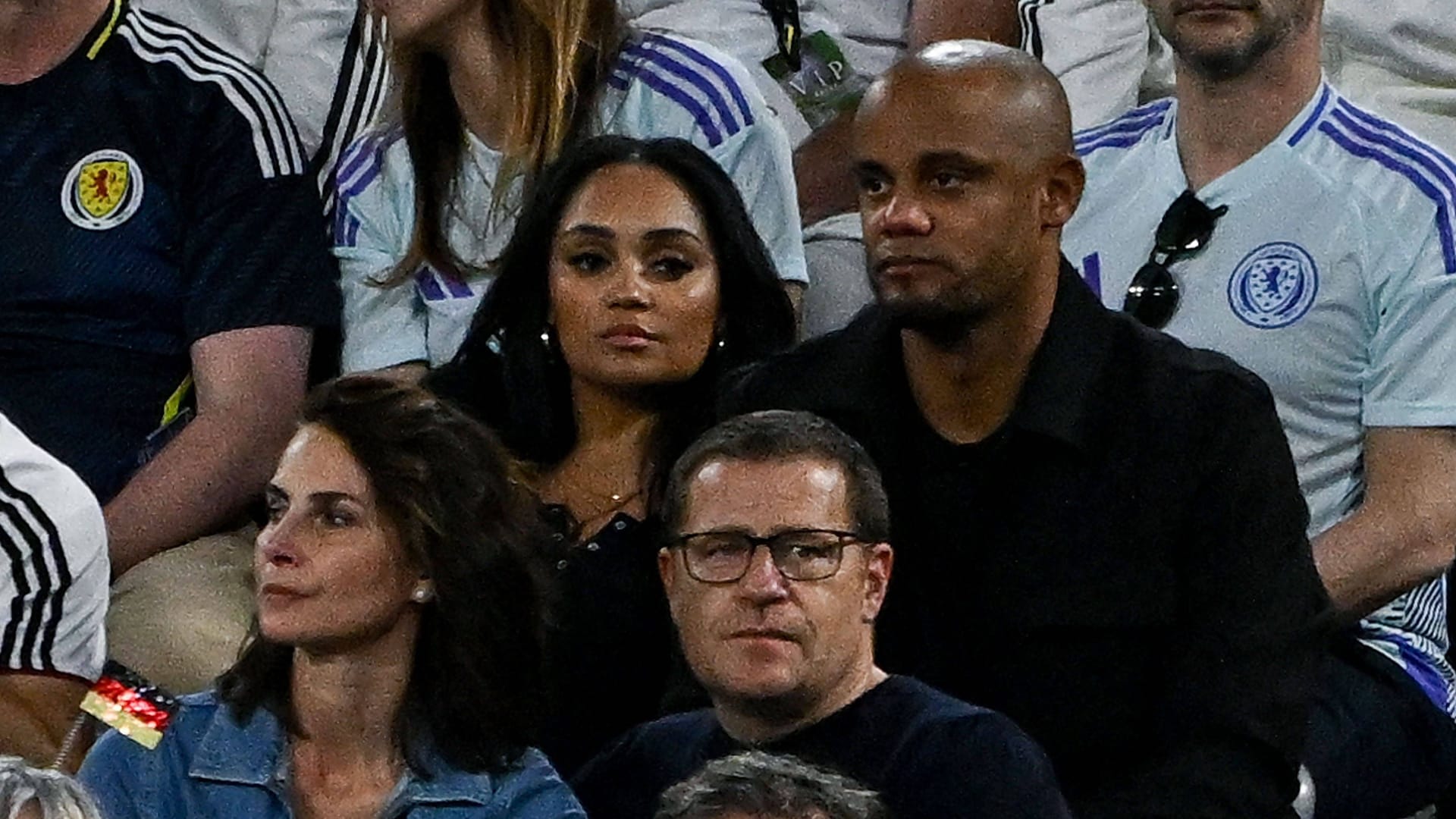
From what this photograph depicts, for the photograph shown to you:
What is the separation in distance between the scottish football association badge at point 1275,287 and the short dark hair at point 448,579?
3.35 ft

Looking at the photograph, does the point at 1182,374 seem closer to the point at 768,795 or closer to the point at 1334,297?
the point at 1334,297

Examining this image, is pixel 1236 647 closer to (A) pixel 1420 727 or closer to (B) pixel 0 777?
(A) pixel 1420 727

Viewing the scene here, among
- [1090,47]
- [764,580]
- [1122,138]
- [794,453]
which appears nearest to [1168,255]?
[1122,138]

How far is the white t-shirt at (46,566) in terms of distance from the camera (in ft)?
9.70

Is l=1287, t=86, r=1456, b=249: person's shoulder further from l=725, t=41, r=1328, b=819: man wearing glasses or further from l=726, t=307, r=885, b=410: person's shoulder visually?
l=726, t=307, r=885, b=410: person's shoulder

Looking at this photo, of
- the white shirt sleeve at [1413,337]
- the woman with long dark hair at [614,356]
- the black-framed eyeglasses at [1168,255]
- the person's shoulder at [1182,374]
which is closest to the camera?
the person's shoulder at [1182,374]

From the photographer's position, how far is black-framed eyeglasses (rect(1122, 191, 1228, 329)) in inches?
135

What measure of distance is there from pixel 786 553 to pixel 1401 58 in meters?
1.90

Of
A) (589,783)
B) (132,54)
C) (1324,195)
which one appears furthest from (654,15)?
(589,783)

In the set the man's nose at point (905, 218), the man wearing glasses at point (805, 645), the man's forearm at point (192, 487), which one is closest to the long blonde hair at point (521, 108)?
the man's forearm at point (192, 487)

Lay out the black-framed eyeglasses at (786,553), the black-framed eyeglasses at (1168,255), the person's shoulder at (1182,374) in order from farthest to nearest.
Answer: the black-framed eyeglasses at (1168,255) < the person's shoulder at (1182,374) < the black-framed eyeglasses at (786,553)

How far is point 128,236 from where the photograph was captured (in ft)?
12.0

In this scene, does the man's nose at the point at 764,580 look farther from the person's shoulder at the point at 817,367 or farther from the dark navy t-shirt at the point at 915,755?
the person's shoulder at the point at 817,367

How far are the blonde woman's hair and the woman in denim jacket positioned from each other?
0.34 metres
